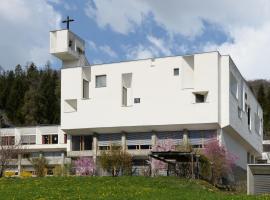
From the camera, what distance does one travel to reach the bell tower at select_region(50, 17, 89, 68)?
68250 mm

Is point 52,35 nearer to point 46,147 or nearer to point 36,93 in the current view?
point 46,147

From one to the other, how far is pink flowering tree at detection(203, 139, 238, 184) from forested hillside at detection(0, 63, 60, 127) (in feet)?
178

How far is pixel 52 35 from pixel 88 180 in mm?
38681

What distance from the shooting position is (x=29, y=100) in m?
112

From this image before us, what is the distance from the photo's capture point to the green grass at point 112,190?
24.1 m

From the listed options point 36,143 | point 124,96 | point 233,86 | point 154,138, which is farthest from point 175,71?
point 36,143

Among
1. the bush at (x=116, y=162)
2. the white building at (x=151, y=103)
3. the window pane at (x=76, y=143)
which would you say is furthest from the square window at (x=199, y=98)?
the window pane at (x=76, y=143)

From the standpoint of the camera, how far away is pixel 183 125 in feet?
191

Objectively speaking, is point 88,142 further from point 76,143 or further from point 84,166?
point 84,166

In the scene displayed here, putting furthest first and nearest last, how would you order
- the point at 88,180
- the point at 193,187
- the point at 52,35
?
1. the point at 52,35
2. the point at 88,180
3. the point at 193,187

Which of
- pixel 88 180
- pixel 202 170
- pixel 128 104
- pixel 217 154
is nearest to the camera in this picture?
pixel 88 180

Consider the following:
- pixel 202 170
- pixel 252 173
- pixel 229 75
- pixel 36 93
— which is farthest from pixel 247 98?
pixel 36 93

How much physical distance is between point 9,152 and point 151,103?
16.8 metres

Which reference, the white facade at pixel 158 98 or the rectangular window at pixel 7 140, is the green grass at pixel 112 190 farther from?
the rectangular window at pixel 7 140
